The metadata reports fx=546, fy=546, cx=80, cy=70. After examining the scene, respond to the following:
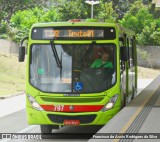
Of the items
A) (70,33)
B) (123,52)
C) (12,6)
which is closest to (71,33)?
(70,33)

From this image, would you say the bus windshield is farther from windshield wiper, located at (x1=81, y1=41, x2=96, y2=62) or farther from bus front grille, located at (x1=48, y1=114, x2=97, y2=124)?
bus front grille, located at (x1=48, y1=114, x2=97, y2=124)

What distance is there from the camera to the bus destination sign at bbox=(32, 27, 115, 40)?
519 inches

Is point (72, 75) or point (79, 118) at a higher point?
point (72, 75)

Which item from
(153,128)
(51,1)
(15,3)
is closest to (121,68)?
(153,128)

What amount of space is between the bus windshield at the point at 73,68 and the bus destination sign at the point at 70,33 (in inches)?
8.2

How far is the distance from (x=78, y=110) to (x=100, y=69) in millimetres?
1160

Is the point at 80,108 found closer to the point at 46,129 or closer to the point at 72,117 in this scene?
the point at 72,117

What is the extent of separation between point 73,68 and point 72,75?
168 millimetres

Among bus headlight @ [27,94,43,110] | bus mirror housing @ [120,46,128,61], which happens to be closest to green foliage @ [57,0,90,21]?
bus mirror housing @ [120,46,128,61]

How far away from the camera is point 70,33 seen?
43.3 ft

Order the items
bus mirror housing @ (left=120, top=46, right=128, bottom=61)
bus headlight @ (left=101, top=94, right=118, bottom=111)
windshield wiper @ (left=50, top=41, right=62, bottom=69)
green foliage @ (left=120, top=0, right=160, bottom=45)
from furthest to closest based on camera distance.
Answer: green foliage @ (left=120, top=0, right=160, bottom=45) → bus mirror housing @ (left=120, top=46, right=128, bottom=61) → windshield wiper @ (left=50, top=41, right=62, bottom=69) → bus headlight @ (left=101, top=94, right=118, bottom=111)

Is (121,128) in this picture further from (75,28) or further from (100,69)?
(75,28)

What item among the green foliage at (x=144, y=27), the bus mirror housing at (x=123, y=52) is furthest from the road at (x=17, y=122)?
the green foliage at (x=144, y=27)

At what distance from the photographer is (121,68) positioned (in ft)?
45.0
